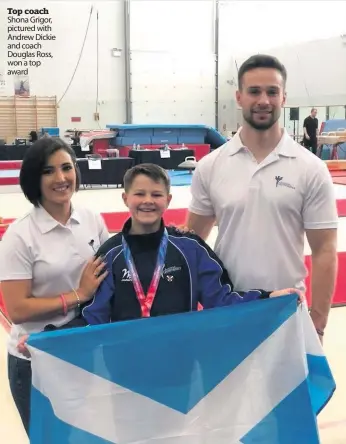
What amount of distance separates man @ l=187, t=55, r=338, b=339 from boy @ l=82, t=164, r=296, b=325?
16cm

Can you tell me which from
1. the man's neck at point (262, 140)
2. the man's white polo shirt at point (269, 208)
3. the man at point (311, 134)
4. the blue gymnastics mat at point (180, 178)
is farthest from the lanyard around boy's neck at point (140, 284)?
the man at point (311, 134)

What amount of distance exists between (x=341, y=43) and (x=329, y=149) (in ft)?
13.7

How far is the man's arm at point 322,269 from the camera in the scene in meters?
2.44

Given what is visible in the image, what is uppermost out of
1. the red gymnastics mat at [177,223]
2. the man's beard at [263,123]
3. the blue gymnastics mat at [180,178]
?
the man's beard at [263,123]

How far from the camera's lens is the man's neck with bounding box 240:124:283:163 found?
2385 millimetres

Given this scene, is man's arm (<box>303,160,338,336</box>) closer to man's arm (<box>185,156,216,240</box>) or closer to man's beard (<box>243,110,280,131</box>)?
man's beard (<box>243,110,280,131</box>)

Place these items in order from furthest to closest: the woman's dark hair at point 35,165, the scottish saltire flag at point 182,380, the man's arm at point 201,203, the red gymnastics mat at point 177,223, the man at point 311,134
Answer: the man at point 311,134 < the red gymnastics mat at point 177,223 < the man's arm at point 201,203 < the woman's dark hair at point 35,165 < the scottish saltire flag at point 182,380

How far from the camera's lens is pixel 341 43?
19672mm

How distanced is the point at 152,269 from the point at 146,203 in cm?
27

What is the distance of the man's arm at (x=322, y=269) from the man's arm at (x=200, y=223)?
51 centimetres

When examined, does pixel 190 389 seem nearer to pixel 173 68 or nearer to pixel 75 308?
pixel 75 308

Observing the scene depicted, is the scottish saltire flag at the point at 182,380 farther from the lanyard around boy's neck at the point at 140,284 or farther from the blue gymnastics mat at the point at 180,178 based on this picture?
the blue gymnastics mat at the point at 180,178

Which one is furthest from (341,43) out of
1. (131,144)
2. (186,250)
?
(186,250)

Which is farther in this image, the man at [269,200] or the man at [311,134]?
the man at [311,134]
